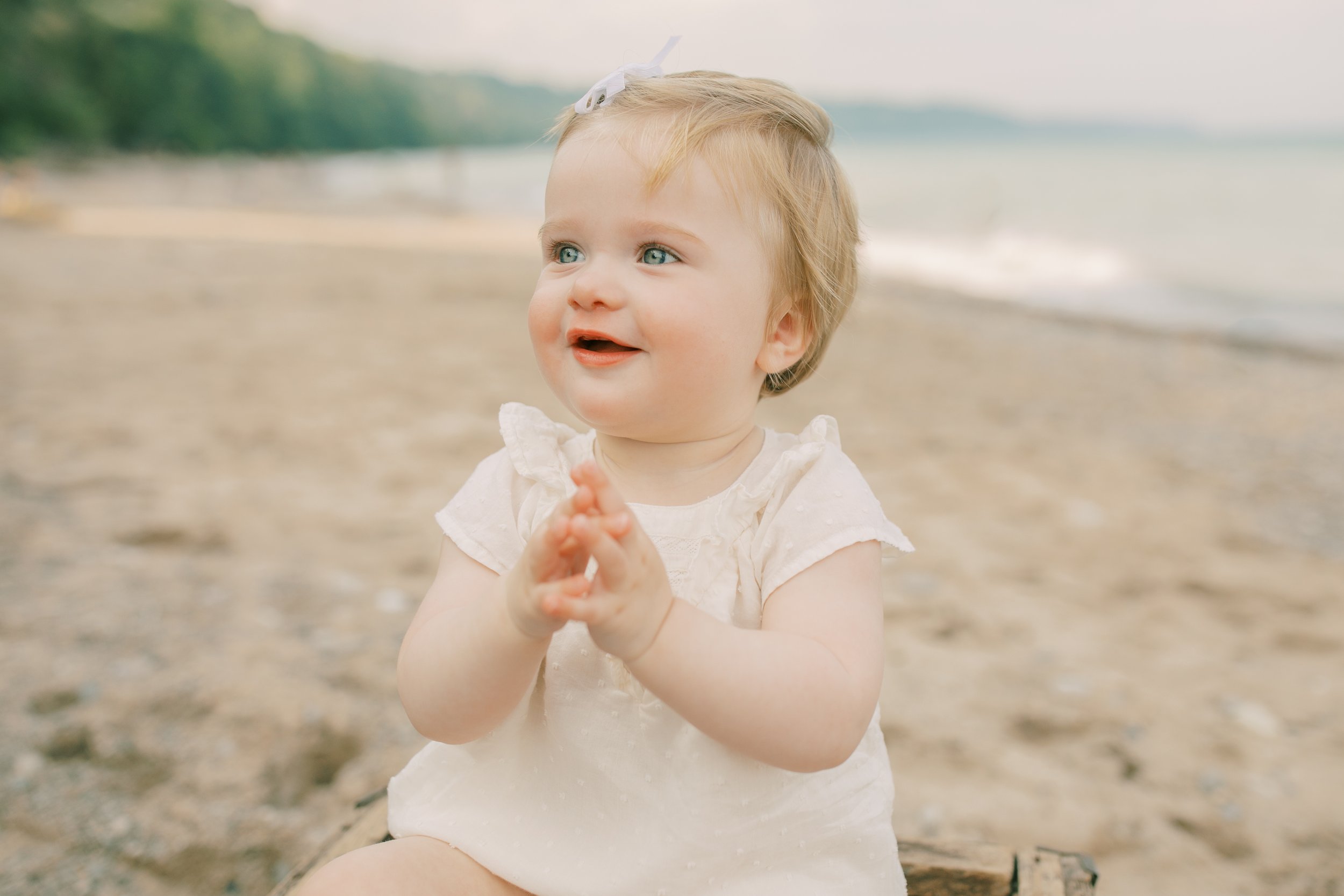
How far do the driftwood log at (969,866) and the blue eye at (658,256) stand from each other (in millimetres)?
1003

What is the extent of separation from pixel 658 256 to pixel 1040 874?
113 centimetres

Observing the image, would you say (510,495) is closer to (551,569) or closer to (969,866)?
(551,569)

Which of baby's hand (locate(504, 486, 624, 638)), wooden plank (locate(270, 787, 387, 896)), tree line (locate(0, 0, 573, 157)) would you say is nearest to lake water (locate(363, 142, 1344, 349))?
baby's hand (locate(504, 486, 624, 638))

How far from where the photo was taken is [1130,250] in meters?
17.0

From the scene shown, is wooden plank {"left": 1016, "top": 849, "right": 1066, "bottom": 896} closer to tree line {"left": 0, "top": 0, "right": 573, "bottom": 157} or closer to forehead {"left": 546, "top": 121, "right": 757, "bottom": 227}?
forehead {"left": 546, "top": 121, "right": 757, "bottom": 227}

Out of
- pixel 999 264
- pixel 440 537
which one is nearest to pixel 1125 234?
pixel 999 264

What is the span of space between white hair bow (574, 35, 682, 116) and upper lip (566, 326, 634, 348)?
1.13 feet

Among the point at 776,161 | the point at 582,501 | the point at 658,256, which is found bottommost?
the point at 582,501

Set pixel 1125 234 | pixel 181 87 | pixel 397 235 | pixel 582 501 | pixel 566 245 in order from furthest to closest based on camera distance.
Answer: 1. pixel 181 87
2. pixel 1125 234
3. pixel 397 235
4. pixel 566 245
5. pixel 582 501

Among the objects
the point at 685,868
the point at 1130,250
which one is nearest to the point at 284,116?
the point at 1130,250

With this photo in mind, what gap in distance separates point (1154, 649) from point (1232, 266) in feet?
46.9

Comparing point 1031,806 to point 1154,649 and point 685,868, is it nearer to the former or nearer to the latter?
point 1154,649

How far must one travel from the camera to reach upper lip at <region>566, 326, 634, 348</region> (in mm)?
1201

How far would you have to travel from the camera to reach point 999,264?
1653 cm
